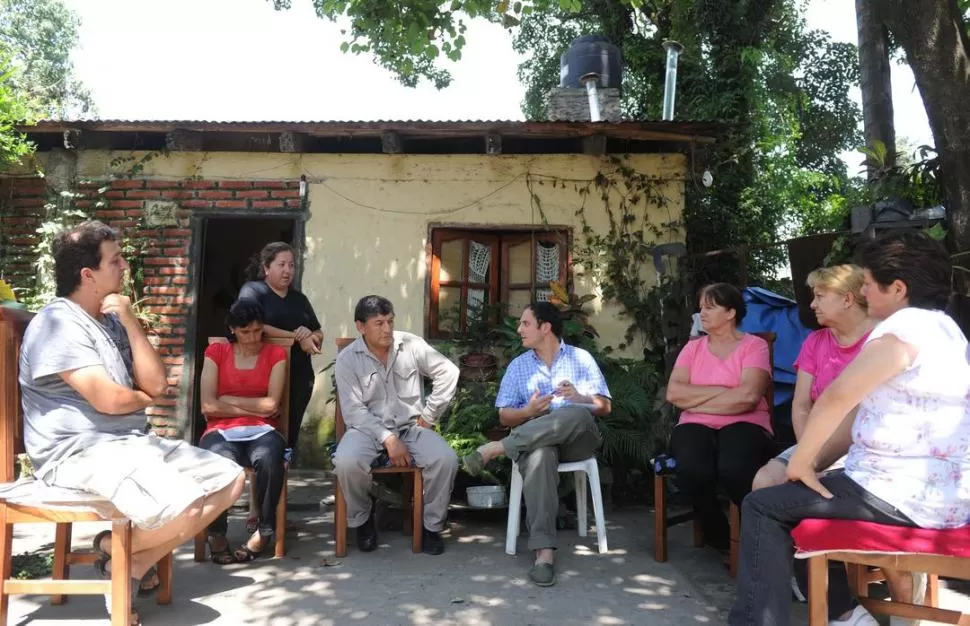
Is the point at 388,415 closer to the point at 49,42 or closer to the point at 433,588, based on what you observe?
the point at 433,588

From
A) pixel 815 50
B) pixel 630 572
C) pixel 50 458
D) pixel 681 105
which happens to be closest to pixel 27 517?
pixel 50 458

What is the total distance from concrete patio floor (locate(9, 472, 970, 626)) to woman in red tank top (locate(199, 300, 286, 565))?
0.59 feet

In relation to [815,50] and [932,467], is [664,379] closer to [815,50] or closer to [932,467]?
[932,467]

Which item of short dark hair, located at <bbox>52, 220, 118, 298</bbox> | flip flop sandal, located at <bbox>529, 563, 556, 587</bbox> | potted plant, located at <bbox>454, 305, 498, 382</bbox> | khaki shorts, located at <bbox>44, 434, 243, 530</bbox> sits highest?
short dark hair, located at <bbox>52, 220, 118, 298</bbox>

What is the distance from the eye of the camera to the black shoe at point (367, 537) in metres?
4.28

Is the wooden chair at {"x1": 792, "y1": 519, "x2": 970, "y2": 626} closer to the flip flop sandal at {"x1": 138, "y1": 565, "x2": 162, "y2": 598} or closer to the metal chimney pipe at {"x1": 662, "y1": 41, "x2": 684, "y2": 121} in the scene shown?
the flip flop sandal at {"x1": 138, "y1": 565, "x2": 162, "y2": 598}

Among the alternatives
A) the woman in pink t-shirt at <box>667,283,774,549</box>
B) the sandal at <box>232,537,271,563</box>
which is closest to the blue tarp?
the woman in pink t-shirt at <box>667,283,774,549</box>

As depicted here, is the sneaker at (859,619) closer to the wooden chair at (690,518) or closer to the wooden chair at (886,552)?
the wooden chair at (886,552)

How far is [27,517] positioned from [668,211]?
18.6 ft

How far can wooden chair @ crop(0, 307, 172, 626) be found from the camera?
111 inches

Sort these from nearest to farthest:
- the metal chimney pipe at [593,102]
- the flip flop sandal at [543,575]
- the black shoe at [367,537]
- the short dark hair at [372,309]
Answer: the flip flop sandal at [543,575], the black shoe at [367,537], the short dark hair at [372,309], the metal chimney pipe at [593,102]

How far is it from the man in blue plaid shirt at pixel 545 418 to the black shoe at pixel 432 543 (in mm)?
441

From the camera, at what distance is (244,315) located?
432 centimetres

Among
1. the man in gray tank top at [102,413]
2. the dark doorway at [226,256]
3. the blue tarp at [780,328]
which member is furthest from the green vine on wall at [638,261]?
the dark doorway at [226,256]
